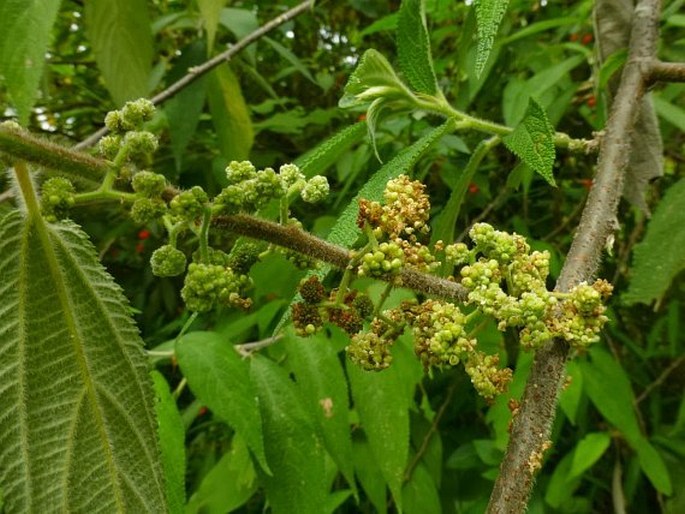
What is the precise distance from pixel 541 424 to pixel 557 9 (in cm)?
271

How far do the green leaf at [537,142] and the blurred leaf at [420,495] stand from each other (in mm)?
1092

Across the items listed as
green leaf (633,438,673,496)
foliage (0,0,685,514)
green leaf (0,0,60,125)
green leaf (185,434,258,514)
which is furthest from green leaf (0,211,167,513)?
green leaf (633,438,673,496)

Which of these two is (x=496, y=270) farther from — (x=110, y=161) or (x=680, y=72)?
(x=680, y=72)

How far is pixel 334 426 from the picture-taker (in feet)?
4.76

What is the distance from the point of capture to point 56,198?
0.66 meters

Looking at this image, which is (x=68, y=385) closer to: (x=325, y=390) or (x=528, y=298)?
(x=528, y=298)

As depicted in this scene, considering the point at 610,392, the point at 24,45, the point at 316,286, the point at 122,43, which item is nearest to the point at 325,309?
the point at 316,286

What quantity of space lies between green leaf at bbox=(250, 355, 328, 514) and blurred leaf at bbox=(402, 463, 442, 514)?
40 centimetres

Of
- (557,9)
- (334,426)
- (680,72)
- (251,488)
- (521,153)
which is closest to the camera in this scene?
(521,153)

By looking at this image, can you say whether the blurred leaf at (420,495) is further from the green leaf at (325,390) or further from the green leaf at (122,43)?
the green leaf at (122,43)

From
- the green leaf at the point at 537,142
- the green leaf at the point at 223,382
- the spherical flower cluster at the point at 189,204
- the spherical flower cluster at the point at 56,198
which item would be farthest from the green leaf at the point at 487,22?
the green leaf at the point at 223,382

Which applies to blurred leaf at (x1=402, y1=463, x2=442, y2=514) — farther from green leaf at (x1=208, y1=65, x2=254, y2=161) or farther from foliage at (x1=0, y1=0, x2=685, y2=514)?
green leaf at (x1=208, y1=65, x2=254, y2=161)

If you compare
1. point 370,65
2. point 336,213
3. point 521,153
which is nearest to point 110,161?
point 370,65

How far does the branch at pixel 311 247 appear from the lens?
2.29 feet
